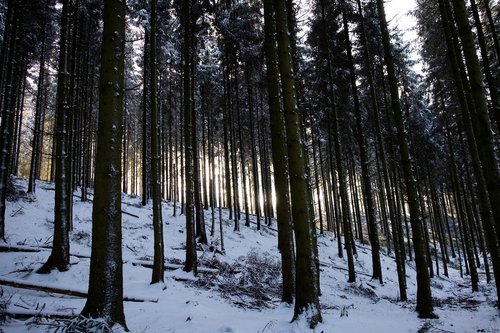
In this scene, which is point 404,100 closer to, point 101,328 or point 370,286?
point 370,286

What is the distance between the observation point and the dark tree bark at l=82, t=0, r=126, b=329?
13.3ft

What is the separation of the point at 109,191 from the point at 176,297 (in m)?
4.01

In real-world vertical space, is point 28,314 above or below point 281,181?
below

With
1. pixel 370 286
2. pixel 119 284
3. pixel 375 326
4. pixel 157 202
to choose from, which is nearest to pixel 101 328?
pixel 119 284

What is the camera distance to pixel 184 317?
19.0ft

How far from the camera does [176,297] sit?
7.23m

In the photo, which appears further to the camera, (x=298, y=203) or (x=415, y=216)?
(x=415, y=216)

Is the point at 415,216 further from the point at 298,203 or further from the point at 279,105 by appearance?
the point at 279,105

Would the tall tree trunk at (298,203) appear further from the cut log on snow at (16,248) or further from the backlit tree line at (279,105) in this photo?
the cut log on snow at (16,248)

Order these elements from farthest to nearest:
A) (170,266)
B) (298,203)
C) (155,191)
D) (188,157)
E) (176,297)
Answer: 1. (188,157)
2. (170,266)
3. (155,191)
4. (176,297)
5. (298,203)

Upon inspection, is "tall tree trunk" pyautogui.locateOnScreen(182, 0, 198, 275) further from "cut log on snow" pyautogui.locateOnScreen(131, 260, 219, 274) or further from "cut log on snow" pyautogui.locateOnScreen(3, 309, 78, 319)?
"cut log on snow" pyautogui.locateOnScreen(3, 309, 78, 319)

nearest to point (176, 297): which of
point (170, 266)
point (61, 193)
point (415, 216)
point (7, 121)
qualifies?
point (170, 266)

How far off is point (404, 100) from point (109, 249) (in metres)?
19.0

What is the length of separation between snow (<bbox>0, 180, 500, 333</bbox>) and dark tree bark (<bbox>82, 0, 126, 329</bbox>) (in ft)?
3.05
